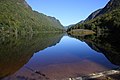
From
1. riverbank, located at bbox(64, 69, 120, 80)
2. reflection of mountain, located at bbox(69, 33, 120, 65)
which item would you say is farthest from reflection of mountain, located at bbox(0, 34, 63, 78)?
reflection of mountain, located at bbox(69, 33, 120, 65)

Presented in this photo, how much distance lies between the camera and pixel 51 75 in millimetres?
27000

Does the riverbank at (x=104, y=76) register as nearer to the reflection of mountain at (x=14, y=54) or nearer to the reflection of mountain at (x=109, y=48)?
the reflection of mountain at (x=14, y=54)

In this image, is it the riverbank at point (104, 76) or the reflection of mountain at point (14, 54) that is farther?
the reflection of mountain at point (14, 54)

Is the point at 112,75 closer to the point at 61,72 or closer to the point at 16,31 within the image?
the point at 61,72

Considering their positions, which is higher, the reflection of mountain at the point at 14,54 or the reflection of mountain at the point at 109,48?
the reflection of mountain at the point at 14,54

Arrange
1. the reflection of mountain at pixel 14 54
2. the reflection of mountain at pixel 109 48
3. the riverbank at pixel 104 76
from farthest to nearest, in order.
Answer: the reflection of mountain at pixel 109 48, the reflection of mountain at pixel 14 54, the riverbank at pixel 104 76

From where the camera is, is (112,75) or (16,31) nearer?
(112,75)

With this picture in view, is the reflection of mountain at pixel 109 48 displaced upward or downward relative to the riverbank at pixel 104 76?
downward

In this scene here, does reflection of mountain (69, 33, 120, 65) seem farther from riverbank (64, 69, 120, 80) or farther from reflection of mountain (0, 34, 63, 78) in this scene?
reflection of mountain (0, 34, 63, 78)

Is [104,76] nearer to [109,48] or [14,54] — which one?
[14,54]

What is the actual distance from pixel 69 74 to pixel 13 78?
20.8 ft

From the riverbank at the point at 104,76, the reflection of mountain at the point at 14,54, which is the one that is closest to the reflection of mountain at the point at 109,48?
the riverbank at the point at 104,76

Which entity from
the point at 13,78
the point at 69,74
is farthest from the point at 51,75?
the point at 13,78

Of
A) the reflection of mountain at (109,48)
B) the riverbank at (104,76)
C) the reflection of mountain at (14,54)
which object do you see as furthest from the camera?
the reflection of mountain at (109,48)
